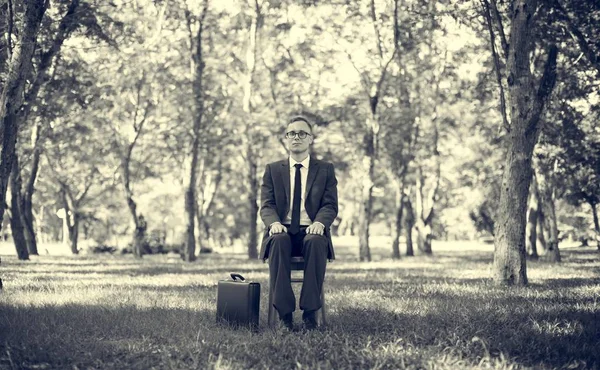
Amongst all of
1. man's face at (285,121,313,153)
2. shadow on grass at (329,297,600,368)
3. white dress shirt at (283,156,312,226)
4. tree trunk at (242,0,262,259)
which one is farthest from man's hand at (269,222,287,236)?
tree trunk at (242,0,262,259)

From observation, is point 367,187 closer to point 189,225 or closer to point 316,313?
point 189,225

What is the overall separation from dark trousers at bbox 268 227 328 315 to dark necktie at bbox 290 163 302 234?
24 centimetres

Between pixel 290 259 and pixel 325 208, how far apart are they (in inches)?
26.0

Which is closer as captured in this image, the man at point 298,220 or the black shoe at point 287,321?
the man at point 298,220

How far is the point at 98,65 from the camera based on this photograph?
25.4m

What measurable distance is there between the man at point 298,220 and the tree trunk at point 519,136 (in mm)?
5772

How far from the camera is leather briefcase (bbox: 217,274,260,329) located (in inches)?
259

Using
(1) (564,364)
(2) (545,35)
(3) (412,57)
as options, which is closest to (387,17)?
(3) (412,57)

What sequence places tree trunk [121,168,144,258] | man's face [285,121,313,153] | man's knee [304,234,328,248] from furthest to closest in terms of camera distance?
tree trunk [121,168,144,258] < man's face [285,121,313,153] < man's knee [304,234,328,248]

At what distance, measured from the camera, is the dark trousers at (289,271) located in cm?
639

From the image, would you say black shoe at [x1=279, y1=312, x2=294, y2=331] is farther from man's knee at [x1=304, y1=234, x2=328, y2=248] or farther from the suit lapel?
the suit lapel

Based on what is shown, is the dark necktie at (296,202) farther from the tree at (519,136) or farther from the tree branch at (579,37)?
the tree branch at (579,37)

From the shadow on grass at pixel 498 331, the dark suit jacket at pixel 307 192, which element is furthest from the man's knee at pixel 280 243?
the shadow on grass at pixel 498 331

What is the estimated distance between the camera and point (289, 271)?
6.51 m
